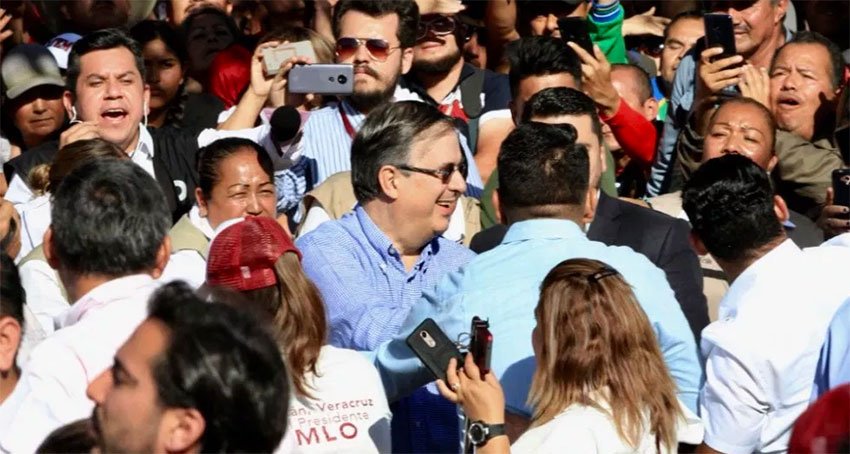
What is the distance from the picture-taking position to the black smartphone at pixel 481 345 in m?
4.01

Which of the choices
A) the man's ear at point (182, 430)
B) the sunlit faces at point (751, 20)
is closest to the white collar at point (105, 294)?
the man's ear at point (182, 430)

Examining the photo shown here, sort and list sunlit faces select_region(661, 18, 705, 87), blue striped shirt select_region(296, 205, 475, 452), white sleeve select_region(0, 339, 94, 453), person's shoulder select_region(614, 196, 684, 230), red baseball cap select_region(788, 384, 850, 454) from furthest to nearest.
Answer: sunlit faces select_region(661, 18, 705, 87) → person's shoulder select_region(614, 196, 684, 230) → blue striped shirt select_region(296, 205, 475, 452) → white sleeve select_region(0, 339, 94, 453) → red baseball cap select_region(788, 384, 850, 454)

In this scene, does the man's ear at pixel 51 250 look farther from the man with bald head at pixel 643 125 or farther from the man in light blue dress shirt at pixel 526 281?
the man with bald head at pixel 643 125

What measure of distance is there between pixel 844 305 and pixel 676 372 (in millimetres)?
610

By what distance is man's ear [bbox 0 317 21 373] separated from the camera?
13.0 ft

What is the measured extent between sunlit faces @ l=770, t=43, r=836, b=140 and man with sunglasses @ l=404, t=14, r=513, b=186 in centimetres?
123

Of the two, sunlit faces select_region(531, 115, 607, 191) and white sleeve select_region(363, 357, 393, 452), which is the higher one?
sunlit faces select_region(531, 115, 607, 191)

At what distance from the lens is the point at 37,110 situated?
7.61m

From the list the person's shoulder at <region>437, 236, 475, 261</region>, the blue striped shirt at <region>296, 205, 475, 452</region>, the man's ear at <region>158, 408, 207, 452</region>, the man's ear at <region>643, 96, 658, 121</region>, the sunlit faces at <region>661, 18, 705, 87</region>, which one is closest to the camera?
the man's ear at <region>158, 408, 207, 452</region>

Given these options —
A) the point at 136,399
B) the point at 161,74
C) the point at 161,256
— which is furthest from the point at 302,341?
the point at 161,74

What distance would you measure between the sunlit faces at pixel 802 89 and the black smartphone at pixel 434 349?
351 cm

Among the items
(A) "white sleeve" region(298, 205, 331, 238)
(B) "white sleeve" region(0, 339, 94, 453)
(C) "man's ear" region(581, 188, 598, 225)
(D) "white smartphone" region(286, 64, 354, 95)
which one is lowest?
(A) "white sleeve" region(298, 205, 331, 238)

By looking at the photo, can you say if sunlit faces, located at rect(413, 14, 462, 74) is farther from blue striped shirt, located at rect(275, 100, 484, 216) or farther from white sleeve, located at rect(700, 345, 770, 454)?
white sleeve, located at rect(700, 345, 770, 454)

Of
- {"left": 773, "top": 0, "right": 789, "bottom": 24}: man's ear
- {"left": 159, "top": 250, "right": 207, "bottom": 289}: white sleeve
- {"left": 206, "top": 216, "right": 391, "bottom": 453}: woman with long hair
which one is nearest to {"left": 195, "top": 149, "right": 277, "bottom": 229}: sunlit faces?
{"left": 159, "top": 250, "right": 207, "bottom": 289}: white sleeve
